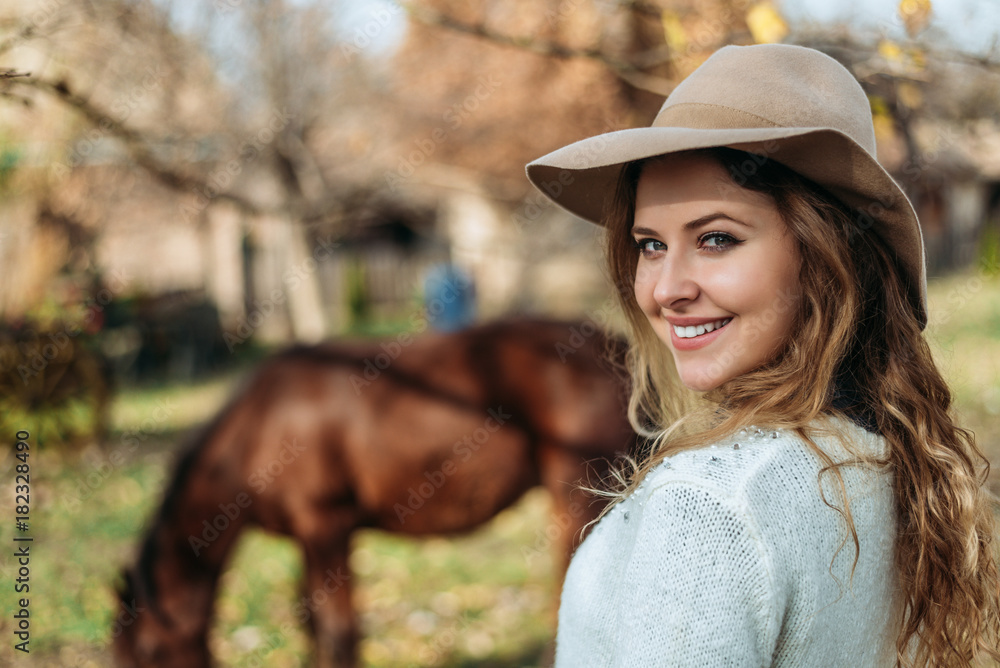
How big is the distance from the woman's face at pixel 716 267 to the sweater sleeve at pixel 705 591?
31cm

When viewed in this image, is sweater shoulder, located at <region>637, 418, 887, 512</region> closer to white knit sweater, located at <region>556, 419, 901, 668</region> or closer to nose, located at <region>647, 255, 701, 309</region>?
white knit sweater, located at <region>556, 419, 901, 668</region>

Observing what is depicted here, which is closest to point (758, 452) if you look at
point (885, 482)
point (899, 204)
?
point (885, 482)

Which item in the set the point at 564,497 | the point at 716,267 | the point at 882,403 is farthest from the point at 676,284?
the point at 564,497

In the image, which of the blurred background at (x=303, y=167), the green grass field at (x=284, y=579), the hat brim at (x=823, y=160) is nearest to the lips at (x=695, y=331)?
the hat brim at (x=823, y=160)

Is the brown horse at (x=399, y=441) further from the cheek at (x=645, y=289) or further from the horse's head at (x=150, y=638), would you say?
the cheek at (x=645, y=289)

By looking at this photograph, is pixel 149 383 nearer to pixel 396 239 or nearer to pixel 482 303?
pixel 482 303

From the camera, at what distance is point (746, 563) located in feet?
2.75

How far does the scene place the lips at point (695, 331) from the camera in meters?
1.10

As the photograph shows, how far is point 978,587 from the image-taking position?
109 cm

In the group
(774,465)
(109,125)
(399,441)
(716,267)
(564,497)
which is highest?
(109,125)

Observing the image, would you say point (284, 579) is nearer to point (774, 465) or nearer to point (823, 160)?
point (774, 465)

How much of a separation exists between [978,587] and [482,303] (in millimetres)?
13031

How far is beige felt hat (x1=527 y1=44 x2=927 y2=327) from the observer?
1004 mm

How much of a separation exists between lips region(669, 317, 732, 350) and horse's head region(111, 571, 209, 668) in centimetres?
268
